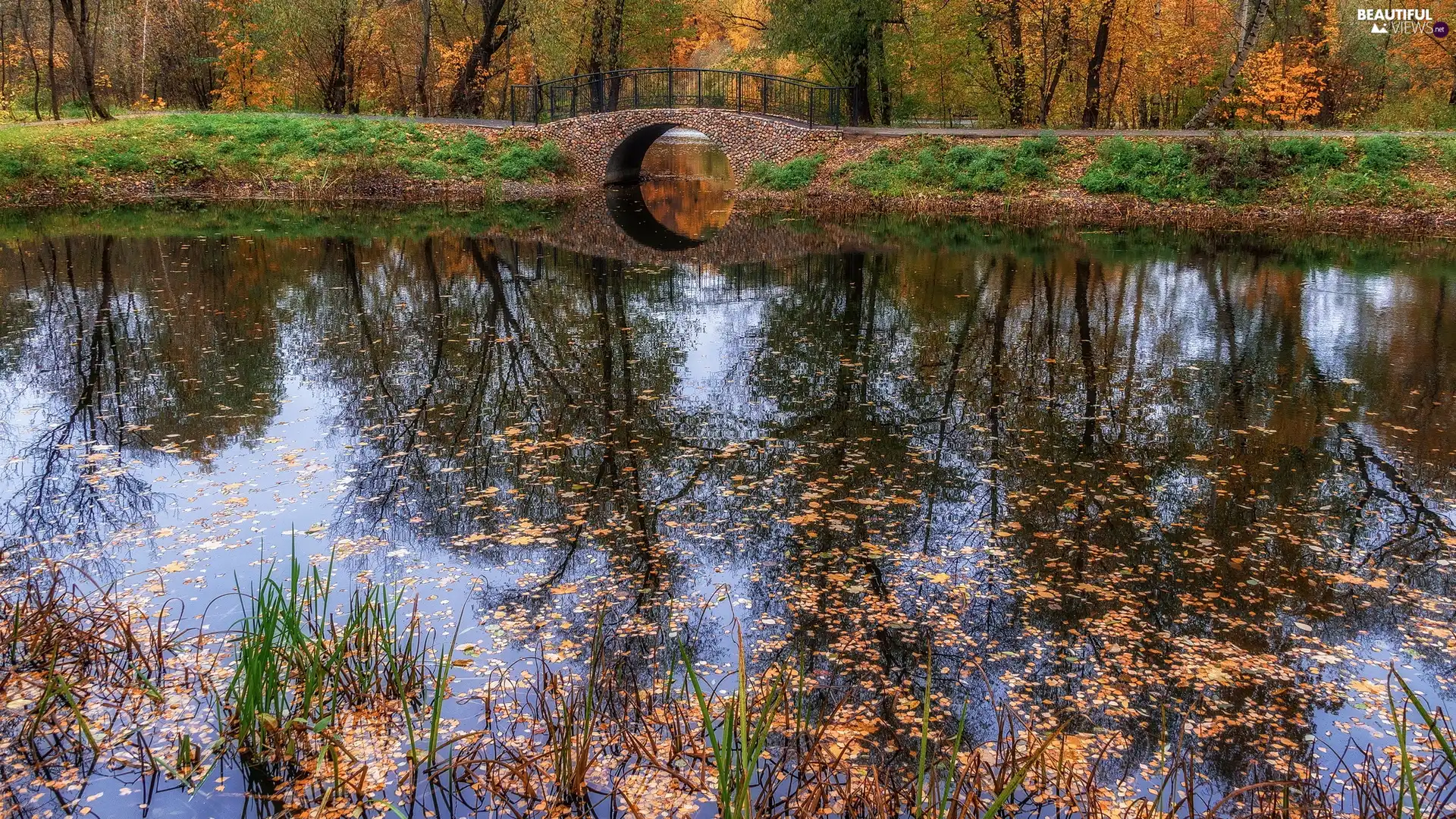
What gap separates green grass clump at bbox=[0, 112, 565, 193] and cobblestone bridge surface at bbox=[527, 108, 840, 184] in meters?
0.87

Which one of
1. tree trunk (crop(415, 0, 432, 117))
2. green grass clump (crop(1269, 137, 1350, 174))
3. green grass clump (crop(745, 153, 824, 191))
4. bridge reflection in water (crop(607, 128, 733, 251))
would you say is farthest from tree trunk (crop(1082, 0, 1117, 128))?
tree trunk (crop(415, 0, 432, 117))

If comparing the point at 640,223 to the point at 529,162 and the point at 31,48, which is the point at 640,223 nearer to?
the point at 529,162

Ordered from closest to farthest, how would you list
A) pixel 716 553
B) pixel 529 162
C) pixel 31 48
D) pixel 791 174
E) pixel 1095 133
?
pixel 716 553 < pixel 1095 133 < pixel 791 174 < pixel 529 162 < pixel 31 48

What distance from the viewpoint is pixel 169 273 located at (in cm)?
1552

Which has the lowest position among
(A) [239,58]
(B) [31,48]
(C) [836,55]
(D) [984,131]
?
(D) [984,131]

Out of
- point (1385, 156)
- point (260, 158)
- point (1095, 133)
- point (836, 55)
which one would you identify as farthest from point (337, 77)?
point (1385, 156)

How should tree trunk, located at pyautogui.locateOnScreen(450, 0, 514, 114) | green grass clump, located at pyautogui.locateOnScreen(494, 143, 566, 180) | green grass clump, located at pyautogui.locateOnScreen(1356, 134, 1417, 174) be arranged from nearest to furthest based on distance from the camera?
green grass clump, located at pyautogui.locateOnScreen(1356, 134, 1417, 174) → green grass clump, located at pyautogui.locateOnScreen(494, 143, 566, 180) → tree trunk, located at pyautogui.locateOnScreen(450, 0, 514, 114)

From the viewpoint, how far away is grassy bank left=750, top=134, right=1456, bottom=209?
22.2 m

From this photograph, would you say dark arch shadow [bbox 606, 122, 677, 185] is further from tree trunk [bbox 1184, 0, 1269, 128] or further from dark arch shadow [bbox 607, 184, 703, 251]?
tree trunk [bbox 1184, 0, 1269, 128]

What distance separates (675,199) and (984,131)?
26.3 ft

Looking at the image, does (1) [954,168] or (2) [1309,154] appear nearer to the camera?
(2) [1309,154]

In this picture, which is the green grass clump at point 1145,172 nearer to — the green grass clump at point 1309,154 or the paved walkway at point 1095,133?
the paved walkway at point 1095,133

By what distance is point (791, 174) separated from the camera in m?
26.5


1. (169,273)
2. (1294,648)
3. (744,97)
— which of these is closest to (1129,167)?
(744,97)
